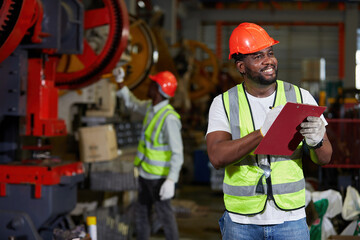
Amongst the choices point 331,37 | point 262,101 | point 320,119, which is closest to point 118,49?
point 262,101

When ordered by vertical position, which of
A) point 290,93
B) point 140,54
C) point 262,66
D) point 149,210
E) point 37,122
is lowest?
point 149,210

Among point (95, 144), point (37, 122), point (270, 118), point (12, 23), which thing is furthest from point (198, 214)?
point (270, 118)

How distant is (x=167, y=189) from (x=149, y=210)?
0.35m

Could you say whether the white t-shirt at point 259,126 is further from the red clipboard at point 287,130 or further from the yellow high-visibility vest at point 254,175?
the red clipboard at point 287,130

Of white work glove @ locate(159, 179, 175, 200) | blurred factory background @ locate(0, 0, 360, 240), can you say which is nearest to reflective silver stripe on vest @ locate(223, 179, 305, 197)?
blurred factory background @ locate(0, 0, 360, 240)

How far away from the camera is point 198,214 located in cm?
672

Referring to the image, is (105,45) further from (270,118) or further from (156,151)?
(270,118)

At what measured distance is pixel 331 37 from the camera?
22156 mm

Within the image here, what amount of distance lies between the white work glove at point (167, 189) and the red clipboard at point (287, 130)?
1.97 meters

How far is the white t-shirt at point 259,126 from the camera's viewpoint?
2139 mm

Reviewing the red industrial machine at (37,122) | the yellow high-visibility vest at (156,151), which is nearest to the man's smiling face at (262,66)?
the red industrial machine at (37,122)

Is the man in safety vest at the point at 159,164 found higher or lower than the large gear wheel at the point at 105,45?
lower

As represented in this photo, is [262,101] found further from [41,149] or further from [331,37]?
[331,37]

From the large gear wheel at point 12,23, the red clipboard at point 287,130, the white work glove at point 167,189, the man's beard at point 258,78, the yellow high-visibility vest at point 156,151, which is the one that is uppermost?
the large gear wheel at point 12,23
